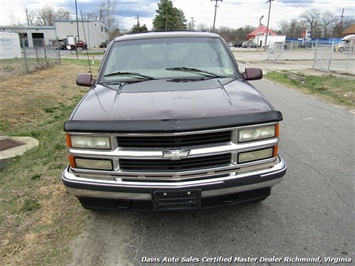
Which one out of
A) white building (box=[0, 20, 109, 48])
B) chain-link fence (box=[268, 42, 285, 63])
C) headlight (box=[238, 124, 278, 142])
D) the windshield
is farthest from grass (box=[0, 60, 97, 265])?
white building (box=[0, 20, 109, 48])

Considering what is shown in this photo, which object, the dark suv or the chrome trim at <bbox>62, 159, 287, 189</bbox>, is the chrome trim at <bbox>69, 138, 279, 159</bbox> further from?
the chrome trim at <bbox>62, 159, 287, 189</bbox>

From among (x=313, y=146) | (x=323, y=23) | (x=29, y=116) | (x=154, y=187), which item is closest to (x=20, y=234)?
(x=154, y=187)

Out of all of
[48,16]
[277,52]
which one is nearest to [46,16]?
[48,16]

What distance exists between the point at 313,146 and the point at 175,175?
11.7 feet

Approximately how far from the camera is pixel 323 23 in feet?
309

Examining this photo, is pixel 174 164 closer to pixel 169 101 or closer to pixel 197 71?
pixel 169 101

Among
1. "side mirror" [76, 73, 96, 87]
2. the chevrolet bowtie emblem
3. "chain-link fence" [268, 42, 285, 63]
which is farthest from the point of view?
"chain-link fence" [268, 42, 285, 63]

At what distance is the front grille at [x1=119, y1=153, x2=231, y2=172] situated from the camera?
2.38m

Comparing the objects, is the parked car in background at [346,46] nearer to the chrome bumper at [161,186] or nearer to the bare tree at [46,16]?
the chrome bumper at [161,186]

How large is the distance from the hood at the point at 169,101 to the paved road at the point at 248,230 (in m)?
1.18

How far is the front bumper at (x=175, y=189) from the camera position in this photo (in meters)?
2.37

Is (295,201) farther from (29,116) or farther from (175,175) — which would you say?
(29,116)

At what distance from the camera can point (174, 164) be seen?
238 cm

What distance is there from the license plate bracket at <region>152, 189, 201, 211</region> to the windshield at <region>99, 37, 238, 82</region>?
1.56 m
